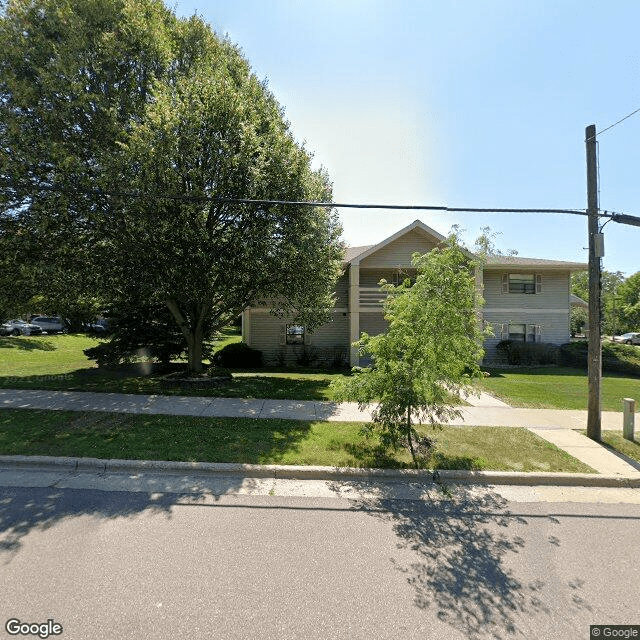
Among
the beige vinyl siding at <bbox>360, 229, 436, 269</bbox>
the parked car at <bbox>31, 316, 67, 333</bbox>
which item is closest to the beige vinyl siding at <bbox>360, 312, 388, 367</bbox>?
the beige vinyl siding at <bbox>360, 229, 436, 269</bbox>

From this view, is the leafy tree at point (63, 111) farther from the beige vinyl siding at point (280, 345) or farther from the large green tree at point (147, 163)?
the beige vinyl siding at point (280, 345)

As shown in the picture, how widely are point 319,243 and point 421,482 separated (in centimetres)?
785

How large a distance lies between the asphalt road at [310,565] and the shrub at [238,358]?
14051 mm

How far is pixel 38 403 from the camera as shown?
8.79 meters

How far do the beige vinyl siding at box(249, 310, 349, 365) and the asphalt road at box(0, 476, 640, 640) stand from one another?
50.3 feet

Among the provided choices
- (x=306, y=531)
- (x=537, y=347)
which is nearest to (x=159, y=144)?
(x=306, y=531)

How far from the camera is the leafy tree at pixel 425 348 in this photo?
617 centimetres

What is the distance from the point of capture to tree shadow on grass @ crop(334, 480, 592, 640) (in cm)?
291

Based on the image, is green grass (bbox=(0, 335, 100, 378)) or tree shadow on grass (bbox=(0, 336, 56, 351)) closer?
green grass (bbox=(0, 335, 100, 378))

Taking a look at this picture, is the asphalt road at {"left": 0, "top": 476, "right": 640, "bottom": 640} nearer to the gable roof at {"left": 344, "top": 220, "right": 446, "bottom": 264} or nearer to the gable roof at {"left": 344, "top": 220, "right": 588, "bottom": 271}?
the gable roof at {"left": 344, "top": 220, "right": 588, "bottom": 271}

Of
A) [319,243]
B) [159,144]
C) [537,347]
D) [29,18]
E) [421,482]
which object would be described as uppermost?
[29,18]

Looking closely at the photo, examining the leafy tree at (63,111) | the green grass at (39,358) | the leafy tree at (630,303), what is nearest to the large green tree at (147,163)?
the leafy tree at (63,111)

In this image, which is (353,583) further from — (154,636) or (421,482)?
(421,482)

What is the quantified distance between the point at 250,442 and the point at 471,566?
A: 404cm
